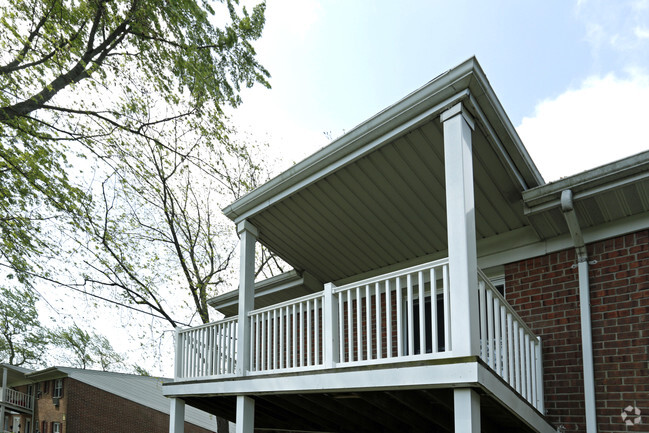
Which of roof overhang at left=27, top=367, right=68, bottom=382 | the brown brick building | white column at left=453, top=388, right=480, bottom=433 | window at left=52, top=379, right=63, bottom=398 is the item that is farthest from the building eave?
window at left=52, top=379, right=63, bottom=398

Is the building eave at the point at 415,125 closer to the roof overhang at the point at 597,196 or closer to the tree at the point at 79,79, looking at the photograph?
→ the roof overhang at the point at 597,196

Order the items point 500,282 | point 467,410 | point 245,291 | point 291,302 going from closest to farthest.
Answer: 1. point 467,410
2. point 291,302
3. point 500,282
4. point 245,291

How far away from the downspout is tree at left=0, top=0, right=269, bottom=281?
9914 mm

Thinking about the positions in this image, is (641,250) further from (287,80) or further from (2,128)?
(287,80)

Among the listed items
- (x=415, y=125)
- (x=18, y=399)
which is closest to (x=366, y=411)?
(x=415, y=125)

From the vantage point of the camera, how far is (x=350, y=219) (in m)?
7.95

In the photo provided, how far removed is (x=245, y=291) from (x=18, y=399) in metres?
36.7

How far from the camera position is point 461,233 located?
195 inches

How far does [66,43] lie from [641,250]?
11.6 m

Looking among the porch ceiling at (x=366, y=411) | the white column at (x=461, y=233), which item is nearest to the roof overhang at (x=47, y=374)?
the porch ceiling at (x=366, y=411)

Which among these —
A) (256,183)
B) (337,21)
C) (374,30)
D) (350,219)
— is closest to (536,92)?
(374,30)

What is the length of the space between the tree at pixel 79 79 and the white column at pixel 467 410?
32.3 feet

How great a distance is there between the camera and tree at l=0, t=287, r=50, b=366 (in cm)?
2020

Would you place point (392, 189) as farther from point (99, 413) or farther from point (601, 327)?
point (99, 413)
